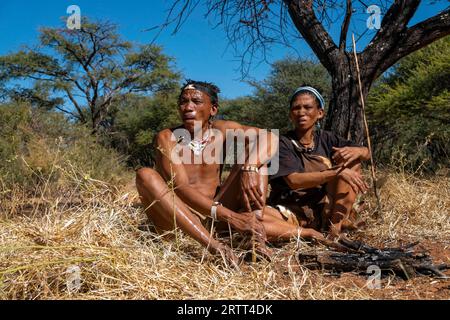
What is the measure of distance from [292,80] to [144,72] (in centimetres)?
747

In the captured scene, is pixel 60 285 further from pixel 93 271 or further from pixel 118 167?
pixel 118 167

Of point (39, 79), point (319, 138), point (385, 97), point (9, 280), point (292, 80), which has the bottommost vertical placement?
point (9, 280)

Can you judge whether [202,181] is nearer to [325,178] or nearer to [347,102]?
[325,178]

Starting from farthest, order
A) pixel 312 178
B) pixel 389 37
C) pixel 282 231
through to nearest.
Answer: pixel 389 37, pixel 312 178, pixel 282 231

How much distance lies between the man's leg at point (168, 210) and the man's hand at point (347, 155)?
1110 mm

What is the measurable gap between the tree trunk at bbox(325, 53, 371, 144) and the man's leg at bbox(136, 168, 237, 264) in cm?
203

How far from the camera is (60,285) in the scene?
2119 mm

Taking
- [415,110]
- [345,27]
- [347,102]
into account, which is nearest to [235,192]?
[347,102]

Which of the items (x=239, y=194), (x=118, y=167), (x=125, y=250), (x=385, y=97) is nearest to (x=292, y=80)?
(x=385, y=97)

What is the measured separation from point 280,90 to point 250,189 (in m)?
10.1

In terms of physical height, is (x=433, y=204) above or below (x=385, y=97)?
below

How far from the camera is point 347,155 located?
320cm

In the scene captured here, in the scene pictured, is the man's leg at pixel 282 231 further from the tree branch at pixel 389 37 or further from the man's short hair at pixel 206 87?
the tree branch at pixel 389 37

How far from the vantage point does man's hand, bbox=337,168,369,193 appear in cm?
308
